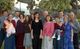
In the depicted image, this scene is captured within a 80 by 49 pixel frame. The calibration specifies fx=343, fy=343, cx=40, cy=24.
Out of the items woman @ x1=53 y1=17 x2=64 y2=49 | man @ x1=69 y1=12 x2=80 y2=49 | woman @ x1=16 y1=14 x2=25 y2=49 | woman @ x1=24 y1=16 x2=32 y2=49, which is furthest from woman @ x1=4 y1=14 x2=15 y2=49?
man @ x1=69 y1=12 x2=80 y2=49

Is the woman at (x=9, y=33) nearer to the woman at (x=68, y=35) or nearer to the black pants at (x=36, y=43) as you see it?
the black pants at (x=36, y=43)

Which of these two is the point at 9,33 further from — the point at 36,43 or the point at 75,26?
the point at 75,26

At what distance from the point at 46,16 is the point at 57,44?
1.22 metres

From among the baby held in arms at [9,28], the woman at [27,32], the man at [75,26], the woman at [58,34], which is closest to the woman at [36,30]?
the woman at [27,32]

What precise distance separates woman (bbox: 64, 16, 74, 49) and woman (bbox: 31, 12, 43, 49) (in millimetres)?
1022

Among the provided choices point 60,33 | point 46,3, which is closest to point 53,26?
point 60,33

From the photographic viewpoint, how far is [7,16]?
14.5 m

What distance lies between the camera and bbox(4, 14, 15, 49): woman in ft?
45.3

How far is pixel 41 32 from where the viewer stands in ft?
45.5

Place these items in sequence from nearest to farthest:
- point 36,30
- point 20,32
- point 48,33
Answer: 1. point 48,33
2. point 36,30
3. point 20,32

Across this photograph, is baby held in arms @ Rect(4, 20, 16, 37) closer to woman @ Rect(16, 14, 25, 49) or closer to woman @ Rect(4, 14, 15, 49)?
woman @ Rect(4, 14, 15, 49)

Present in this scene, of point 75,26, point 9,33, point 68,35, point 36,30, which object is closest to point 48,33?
point 36,30

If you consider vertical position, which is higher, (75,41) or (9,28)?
(9,28)

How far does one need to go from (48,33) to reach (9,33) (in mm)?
1571
